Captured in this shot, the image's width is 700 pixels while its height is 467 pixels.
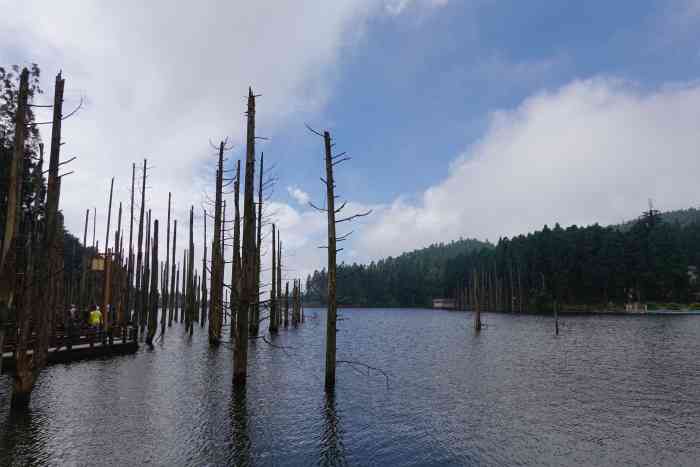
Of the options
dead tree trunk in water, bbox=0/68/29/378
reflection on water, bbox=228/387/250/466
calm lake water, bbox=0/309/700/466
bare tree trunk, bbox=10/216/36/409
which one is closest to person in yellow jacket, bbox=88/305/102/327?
calm lake water, bbox=0/309/700/466

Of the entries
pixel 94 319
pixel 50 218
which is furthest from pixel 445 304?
pixel 50 218

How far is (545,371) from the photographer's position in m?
22.5

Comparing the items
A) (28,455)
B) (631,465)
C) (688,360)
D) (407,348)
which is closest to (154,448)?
(28,455)

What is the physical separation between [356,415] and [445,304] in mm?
153384

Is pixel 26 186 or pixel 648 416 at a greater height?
pixel 26 186

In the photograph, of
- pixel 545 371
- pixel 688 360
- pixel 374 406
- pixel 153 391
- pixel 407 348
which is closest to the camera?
pixel 374 406

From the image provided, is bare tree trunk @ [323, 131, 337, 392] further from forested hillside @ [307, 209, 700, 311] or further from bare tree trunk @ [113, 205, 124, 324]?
forested hillside @ [307, 209, 700, 311]

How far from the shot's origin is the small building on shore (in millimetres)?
156000

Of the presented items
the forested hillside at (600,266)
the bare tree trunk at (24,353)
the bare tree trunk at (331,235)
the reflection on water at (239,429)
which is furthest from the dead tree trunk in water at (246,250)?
the forested hillside at (600,266)

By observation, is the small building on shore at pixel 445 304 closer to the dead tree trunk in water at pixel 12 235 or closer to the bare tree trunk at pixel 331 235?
the bare tree trunk at pixel 331 235

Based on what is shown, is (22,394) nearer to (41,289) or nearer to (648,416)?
(41,289)

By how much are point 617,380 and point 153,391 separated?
20.7 m

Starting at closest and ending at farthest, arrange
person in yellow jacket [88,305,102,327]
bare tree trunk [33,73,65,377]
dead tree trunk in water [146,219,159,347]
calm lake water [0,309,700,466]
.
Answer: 1. calm lake water [0,309,700,466]
2. bare tree trunk [33,73,65,377]
3. person in yellow jacket [88,305,102,327]
4. dead tree trunk in water [146,219,159,347]

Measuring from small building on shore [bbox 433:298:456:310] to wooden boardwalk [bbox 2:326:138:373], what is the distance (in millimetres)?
137180
